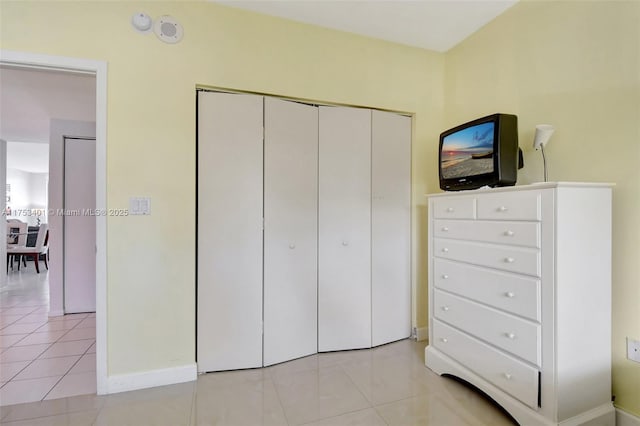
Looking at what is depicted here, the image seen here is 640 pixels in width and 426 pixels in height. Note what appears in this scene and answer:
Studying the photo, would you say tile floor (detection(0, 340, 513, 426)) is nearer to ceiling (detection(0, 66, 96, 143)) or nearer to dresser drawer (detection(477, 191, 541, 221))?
dresser drawer (detection(477, 191, 541, 221))

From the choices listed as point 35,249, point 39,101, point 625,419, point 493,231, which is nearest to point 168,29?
point 493,231

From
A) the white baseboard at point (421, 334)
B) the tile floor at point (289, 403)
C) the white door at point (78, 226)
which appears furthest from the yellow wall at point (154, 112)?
the white door at point (78, 226)

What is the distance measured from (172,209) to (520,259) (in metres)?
2.08

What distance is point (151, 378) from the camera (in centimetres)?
191

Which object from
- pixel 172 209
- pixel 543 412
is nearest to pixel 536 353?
pixel 543 412

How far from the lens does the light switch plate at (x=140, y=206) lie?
74.2 inches

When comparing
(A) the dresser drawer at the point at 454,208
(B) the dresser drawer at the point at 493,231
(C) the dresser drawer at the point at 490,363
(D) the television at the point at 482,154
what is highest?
(D) the television at the point at 482,154

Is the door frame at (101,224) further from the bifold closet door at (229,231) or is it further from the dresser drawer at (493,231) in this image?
the dresser drawer at (493,231)

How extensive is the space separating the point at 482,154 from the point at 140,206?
2.22 m

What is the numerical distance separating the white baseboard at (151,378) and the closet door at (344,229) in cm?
96

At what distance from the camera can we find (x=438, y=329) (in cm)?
210

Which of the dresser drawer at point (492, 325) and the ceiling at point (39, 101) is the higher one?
the ceiling at point (39, 101)

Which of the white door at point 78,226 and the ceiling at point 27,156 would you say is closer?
the white door at point 78,226

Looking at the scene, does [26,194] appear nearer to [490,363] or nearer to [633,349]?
[490,363]
